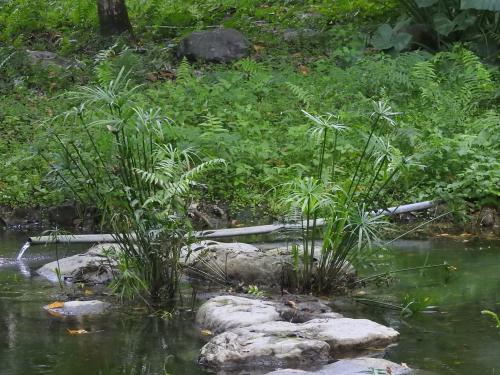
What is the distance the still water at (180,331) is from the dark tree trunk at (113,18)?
8.56 metres

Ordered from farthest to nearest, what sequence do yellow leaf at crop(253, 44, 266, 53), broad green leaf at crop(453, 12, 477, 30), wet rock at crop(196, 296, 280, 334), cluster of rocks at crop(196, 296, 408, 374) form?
yellow leaf at crop(253, 44, 266, 53) → broad green leaf at crop(453, 12, 477, 30) → wet rock at crop(196, 296, 280, 334) → cluster of rocks at crop(196, 296, 408, 374)

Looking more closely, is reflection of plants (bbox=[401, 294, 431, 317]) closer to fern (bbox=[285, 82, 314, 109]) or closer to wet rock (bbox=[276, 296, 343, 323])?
wet rock (bbox=[276, 296, 343, 323])

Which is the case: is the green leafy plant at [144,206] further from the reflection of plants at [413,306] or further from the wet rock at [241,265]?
the reflection of plants at [413,306]

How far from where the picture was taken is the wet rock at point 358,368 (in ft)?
17.5

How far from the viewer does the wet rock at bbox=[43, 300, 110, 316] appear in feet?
22.7

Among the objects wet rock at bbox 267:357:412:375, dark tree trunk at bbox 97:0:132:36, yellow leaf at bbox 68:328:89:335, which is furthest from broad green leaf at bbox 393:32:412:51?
wet rock at bbox 267:357:412:375

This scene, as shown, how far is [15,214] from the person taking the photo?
10.8 m

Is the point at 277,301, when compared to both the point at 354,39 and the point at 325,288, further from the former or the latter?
the point at 354,39

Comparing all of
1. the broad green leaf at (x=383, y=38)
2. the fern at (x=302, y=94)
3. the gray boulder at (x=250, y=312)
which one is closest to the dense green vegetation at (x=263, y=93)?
the fern at (x=302, y=94)

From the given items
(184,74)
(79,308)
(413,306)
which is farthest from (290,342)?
(184,74)

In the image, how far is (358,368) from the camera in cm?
538

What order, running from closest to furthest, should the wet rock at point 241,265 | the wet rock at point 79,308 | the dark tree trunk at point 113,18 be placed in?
the wet rock at point 79,308 → the wet rock at point 241,265 → the dark tree trunk at point 113,18

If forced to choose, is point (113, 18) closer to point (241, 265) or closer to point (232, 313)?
point (241, 265)

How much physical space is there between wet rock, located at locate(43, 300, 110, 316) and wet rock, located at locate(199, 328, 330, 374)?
1443 mm
